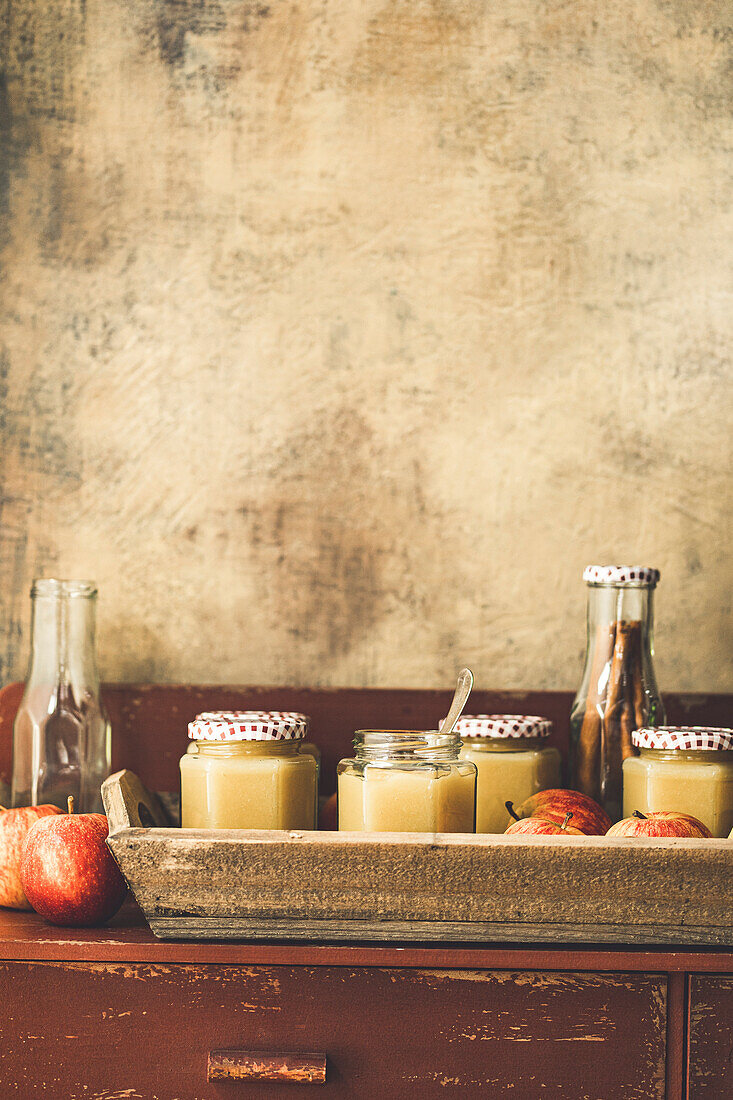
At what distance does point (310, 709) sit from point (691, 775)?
0.52 m

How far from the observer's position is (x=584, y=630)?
52.1 inches

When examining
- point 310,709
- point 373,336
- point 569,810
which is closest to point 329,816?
point 310,709

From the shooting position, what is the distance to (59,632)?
120 centimetres

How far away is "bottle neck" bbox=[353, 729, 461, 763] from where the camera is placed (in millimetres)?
944

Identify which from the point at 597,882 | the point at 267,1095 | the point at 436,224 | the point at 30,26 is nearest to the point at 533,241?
the point at 436,224

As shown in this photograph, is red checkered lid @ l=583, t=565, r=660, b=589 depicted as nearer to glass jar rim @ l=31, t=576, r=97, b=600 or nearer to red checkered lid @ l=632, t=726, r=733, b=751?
red checkered lid @ l=632, t=726, r=733, b=751

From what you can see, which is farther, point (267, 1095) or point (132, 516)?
point (132, 516)

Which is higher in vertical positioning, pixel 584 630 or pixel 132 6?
pixel 132 6

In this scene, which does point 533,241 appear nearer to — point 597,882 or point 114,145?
point 114,145

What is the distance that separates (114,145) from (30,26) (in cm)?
22

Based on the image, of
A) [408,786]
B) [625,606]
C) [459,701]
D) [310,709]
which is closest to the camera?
[408,786]

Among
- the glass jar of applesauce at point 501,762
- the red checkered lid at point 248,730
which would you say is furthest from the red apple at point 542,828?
the red checkered lid at point 248,730

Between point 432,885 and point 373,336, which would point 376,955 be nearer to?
point 432,885

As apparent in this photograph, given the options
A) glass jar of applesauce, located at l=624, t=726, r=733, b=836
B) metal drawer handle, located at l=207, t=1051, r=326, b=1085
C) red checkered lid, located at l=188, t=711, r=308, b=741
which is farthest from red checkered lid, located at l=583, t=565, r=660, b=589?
metal drawer handle, located at l=207, t=1051, r=326, b=1085
